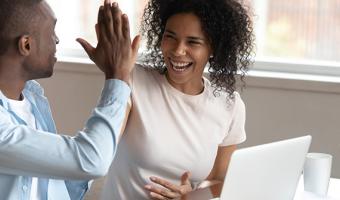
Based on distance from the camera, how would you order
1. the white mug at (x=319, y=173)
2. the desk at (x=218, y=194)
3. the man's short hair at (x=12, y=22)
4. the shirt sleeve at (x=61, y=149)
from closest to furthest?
the shirt sleeve at (x=61, y=149), the man's short hair at (x=12, y=22), the desk at (x=218, y=194), the white mug at (x=319, y=173)

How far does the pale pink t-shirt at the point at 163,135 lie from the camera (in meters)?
1.72

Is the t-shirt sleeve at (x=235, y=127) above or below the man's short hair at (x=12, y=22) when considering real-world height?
below

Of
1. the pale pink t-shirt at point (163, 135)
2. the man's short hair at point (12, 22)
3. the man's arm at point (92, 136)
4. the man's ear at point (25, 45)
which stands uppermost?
the man's short hair at point (12, 22)

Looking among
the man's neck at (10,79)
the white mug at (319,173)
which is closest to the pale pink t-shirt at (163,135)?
the white mug at (319,173)

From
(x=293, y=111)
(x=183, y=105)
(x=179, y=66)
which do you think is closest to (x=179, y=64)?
(x=179, y=66)

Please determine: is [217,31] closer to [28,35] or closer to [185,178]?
[185,178]

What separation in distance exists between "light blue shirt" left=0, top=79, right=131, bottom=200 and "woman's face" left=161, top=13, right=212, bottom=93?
1.54 ft

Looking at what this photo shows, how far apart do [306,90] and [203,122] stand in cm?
118

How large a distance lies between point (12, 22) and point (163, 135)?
2.06ft

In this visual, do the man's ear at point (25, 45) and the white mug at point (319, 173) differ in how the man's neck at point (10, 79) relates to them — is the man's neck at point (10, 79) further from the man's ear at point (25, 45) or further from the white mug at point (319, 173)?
the white mug at point (319, 173)

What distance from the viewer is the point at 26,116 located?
1411 mm

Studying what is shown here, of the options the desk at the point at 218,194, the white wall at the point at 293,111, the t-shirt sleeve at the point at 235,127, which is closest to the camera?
the desk at the point at 218,194

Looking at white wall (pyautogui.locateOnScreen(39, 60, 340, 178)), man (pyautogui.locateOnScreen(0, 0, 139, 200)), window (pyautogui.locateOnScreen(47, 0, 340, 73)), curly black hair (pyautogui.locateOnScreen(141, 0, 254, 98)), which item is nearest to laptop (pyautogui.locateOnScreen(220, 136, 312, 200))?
man (pyautogui.locateOnScreen(0, 0, 139, 200))

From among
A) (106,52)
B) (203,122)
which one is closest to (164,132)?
(203,122)
